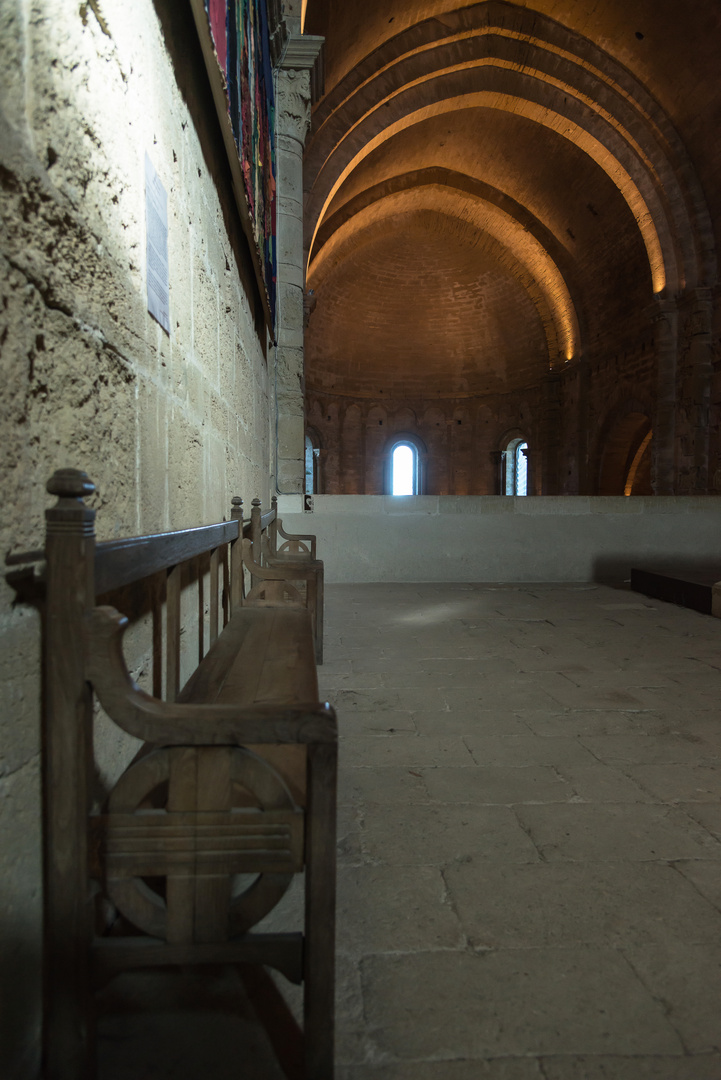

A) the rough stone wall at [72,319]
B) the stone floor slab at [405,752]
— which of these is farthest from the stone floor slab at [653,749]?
the rough stone wall at [72,319]

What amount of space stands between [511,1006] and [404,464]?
2002cm

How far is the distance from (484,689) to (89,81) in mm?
2928

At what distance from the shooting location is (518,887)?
5.16 feet

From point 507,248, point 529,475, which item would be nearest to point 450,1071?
point 529,475

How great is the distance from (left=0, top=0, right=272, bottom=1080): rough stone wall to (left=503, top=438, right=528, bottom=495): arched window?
18755 millimetres

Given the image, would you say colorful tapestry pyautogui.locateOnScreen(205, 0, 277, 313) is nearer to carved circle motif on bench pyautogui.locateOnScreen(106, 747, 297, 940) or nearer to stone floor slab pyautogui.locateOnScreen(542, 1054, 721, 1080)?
carved circle motif on bench pyautogui.locateOnScreen(106, 747, 297, 940)

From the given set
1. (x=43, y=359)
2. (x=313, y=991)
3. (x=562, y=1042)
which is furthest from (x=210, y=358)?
(x=562, y=1042)

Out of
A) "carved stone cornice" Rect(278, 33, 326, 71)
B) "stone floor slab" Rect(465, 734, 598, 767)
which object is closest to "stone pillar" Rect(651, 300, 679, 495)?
"carved stone cornice" Rect(278, 33, 326, 71)

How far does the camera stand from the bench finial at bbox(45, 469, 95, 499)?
0.92 m

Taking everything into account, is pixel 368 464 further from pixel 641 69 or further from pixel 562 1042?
pixel 562 1042

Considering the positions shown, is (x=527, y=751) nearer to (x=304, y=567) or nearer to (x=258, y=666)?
(x=258, y=666)

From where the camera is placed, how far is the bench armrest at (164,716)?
975 millimetres

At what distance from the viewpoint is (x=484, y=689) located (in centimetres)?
325

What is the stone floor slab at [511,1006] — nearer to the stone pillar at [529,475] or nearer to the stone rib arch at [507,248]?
the stone rib arch at [507,248]
